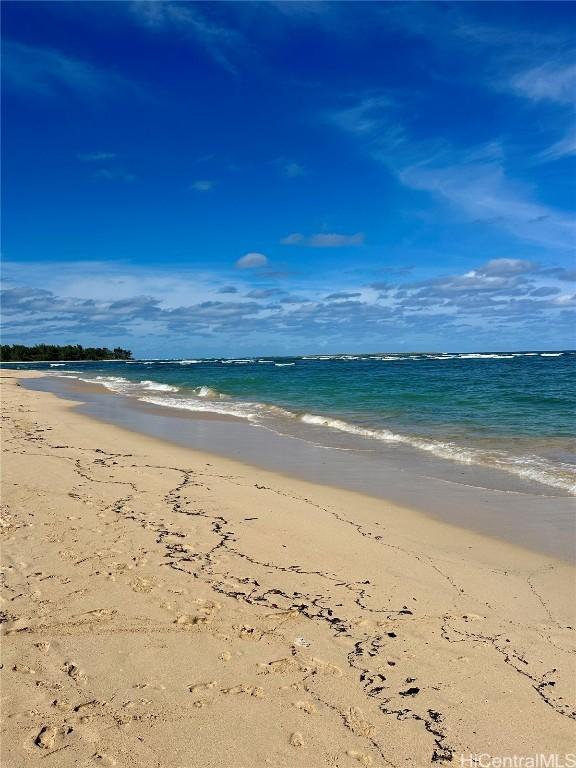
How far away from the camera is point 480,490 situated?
9.02 metres

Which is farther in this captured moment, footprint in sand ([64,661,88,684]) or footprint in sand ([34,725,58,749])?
footprint in sand ([64,661,88,684])

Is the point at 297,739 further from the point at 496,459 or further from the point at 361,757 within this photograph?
the point at 496,459

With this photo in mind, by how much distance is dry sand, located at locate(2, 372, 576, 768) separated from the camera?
3.05 meters

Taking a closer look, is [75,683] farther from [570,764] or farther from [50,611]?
[570,764]

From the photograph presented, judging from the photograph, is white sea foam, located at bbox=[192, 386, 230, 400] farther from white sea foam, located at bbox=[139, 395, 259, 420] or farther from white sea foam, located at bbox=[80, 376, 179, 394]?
white sea foam, located at bbox=[80, 376, 179, 394]

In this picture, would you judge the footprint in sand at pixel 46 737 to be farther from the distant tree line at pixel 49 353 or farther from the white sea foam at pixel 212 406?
the distant tree line at pixel 49 353

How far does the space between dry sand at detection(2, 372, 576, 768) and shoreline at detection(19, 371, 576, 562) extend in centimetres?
68

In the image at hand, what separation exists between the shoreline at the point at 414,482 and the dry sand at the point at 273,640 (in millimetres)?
679

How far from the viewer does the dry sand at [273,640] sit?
3055 mm

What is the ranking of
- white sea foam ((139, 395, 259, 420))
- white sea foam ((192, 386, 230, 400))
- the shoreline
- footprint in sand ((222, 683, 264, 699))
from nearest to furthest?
1. footprint in sand ((222, 683, 264, 699))
2. the shoreline
3. white sea foam ((139, 395, 259, 420))
4. white sea foam ((192, 386, 230, 400))

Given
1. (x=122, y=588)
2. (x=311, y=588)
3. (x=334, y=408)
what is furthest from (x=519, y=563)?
(x=334, y=408)

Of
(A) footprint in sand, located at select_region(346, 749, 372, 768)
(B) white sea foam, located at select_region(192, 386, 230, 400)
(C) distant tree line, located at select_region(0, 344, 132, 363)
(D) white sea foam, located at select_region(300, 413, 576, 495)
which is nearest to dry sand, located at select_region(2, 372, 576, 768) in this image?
(A) footprint in sand, located at select_region(346, 749, 372, 768)

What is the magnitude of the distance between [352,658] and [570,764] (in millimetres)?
1449

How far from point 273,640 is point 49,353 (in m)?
146
